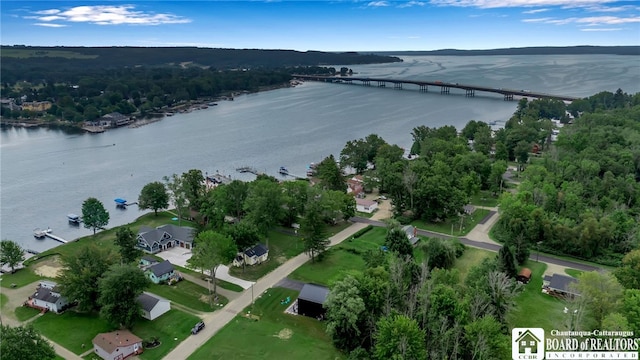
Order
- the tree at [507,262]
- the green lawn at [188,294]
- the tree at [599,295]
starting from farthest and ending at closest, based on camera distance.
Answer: the tree at [507,262] → the green lawn at [188,294] → the tree at [599,295]

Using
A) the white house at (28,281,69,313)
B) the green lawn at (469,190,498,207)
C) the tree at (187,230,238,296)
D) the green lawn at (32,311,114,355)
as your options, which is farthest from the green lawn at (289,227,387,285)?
the white house at (28,281,69,313)

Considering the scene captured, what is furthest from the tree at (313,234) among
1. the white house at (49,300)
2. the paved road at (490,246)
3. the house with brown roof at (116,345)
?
the white house at (49,300)

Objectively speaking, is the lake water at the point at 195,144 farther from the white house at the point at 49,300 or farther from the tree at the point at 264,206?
the tree at the point at 264,206

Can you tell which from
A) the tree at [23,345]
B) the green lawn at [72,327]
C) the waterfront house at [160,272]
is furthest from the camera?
the waterfront house at [160,272]

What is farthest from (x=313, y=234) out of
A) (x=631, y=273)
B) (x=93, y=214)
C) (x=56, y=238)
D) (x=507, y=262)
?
(x=56, y=238)

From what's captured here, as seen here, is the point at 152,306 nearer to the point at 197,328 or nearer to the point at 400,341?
the point at 197,328

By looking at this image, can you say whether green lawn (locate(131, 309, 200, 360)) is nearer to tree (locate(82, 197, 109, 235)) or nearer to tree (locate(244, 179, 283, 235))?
tree (locate(244, 179, 283, 235))
